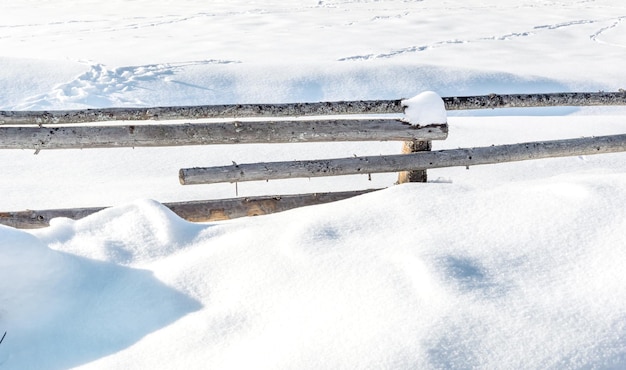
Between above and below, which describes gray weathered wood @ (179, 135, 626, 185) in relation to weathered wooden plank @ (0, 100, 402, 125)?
below

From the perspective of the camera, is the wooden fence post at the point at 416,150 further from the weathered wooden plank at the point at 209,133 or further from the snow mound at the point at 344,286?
the snow mound at the point at 344,286

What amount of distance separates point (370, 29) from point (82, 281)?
16.2 m

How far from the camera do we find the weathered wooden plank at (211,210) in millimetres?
4223

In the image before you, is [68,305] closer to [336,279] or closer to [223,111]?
[336,279]

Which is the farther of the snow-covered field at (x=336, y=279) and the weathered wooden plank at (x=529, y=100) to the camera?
the weathered wooden plank at (x=529, y=100)

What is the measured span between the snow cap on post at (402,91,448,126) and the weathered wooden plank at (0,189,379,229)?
66cm

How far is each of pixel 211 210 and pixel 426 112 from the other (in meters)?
1.62

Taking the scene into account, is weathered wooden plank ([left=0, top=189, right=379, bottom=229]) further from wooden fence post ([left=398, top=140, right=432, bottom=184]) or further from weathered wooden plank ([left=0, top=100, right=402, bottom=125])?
weathered wooden plank ([left=0, top=100, right=402, bottom=125])

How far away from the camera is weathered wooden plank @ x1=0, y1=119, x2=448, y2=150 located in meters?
4.15

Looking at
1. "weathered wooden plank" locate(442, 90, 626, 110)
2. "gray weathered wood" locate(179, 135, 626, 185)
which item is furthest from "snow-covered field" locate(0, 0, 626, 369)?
"gray weathered wood" locate(179, 135, 626, 185)

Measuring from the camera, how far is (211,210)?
4328 millimetres

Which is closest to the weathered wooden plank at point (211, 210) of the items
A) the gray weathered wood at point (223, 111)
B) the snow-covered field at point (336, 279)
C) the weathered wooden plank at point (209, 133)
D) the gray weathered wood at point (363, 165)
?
the gray weathered wood at point (363, 165)

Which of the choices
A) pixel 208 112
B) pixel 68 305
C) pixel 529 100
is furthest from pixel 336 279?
pixel 529 100

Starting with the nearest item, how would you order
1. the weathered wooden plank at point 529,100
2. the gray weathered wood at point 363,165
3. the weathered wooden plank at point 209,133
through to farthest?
the weathered wooden plank at point 209,133, the gray weathered wood at point 363,165, the weathered wooden plank at point 529,100
